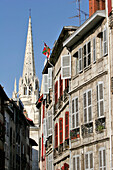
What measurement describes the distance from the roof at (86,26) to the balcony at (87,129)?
6055mm

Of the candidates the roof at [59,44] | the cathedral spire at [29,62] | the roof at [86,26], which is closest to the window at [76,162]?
the roof at [86,26]

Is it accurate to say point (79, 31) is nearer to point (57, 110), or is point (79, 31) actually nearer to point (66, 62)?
point (66, 62)

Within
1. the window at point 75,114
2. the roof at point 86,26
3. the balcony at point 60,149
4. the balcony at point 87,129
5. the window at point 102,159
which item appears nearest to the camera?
the window at point 102,159

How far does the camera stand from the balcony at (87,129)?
30333mm

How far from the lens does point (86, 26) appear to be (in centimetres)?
3109

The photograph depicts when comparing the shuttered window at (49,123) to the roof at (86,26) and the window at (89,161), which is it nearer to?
the roof at (86,26)

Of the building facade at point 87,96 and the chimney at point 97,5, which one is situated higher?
the chimney at point 97,5

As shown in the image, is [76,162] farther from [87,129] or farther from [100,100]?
[100,100]

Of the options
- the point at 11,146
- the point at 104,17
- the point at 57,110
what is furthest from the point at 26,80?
the point at 104,17

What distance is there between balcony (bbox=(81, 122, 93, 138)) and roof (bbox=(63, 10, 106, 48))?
6.06 metres

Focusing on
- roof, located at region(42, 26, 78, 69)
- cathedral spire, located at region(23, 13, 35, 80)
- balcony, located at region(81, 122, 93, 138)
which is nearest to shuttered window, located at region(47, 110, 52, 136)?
roof, located at region(42, 26, 78, 69)

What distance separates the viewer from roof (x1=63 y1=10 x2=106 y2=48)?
29127mm

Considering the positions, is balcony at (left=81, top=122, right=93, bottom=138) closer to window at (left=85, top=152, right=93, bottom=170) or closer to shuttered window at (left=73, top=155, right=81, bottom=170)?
window at (left=85, top=152, right=93, bottom=170)

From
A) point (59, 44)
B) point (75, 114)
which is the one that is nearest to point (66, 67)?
point (75, 114)
